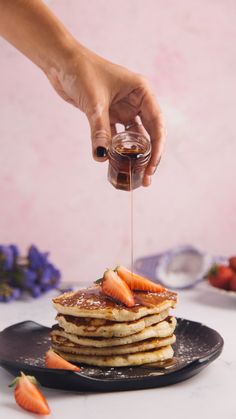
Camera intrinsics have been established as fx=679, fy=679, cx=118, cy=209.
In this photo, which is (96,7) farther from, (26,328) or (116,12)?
(26,328)

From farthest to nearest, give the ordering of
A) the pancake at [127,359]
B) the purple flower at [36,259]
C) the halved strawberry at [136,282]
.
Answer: the purple flower at [36,259] < the halved strawberry at [136,282] < the pancake at [127,359]

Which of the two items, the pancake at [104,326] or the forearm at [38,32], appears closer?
the pancake at [104,326]

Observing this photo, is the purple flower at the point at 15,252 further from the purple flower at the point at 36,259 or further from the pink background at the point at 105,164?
the pink background at the point at 105,164

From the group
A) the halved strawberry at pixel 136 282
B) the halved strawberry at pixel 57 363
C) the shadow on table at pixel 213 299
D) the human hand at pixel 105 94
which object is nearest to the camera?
the halved strawberry at pixel 57 363

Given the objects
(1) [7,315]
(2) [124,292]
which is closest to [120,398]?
(2) [124,292]

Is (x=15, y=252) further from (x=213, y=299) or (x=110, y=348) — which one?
(x=110, y=348)

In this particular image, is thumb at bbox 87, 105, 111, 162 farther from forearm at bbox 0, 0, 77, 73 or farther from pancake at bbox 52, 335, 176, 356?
pancake at bbox 52, 335, 176, 356

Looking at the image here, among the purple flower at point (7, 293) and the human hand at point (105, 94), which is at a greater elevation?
the human hand at point (105, 94)

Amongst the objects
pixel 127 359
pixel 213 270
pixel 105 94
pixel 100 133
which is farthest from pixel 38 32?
pixel 213 270

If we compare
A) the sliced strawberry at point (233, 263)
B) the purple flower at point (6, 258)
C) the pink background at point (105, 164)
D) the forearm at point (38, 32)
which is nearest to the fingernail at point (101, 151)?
the forearm at point (38, 32)
